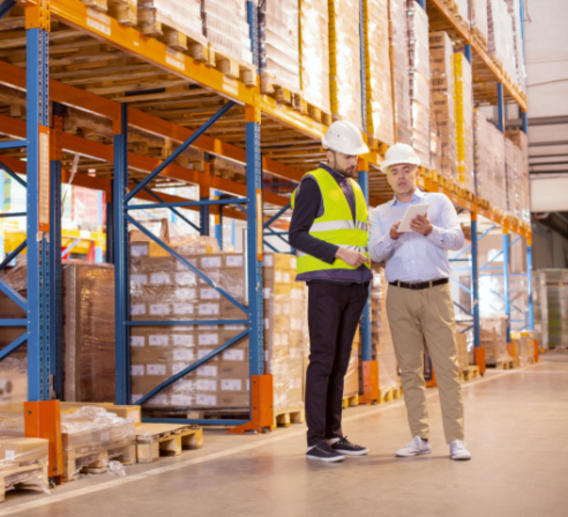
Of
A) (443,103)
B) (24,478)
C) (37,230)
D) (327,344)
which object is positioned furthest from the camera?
(443,103)

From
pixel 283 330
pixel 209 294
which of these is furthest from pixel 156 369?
pixel 283 330

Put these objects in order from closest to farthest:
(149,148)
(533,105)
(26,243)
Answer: (26,243) < (149,148) < (533,105)

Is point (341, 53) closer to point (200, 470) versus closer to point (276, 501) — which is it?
point (200, 470)

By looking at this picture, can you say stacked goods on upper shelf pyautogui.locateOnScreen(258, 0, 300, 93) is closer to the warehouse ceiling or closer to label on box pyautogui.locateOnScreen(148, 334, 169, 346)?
label on box pyautogui.locateOnScreen(148, 334, 169, 346)

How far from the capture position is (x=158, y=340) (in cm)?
714

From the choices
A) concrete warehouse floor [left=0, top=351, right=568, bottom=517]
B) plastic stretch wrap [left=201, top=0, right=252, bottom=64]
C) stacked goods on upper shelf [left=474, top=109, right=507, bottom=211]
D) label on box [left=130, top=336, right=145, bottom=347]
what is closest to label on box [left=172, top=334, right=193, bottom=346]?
label on box [left=130, top=336, right=145, bottom=347]

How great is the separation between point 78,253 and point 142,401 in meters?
15.1

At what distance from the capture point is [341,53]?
8680 millimetres

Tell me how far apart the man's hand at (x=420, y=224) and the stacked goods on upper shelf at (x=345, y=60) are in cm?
385

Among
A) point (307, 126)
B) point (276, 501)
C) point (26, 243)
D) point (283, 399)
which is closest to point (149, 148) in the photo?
point (307, 126)

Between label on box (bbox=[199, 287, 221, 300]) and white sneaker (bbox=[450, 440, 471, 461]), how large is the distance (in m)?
2.65

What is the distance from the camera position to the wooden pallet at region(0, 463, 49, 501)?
4.10 m

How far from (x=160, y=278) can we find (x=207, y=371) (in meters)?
0.90

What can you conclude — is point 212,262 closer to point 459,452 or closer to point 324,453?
point 324,453
